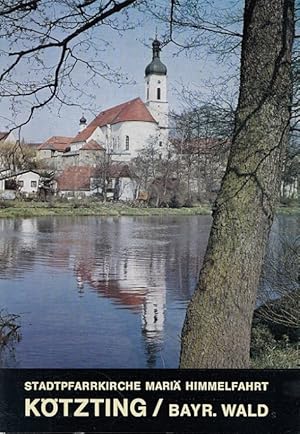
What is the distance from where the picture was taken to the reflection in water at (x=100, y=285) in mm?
1835

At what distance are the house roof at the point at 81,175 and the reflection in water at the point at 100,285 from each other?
142 mm

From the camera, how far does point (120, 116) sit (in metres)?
2.05

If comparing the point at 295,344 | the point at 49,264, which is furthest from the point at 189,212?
the point at 295,344

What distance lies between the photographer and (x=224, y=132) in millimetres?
2086

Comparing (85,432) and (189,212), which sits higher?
(189,212)

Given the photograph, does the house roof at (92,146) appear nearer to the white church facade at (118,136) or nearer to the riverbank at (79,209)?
the white church facade at (118,136)

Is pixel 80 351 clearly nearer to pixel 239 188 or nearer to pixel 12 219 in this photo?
pixel 12 219

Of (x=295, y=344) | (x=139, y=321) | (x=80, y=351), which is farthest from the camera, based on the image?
(x=295, y=344)

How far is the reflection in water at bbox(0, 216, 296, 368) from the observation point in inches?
72.2

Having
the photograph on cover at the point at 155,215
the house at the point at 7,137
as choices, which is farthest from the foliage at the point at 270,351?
the house at the point at 7,137

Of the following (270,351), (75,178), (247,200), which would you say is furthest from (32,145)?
(270,351)

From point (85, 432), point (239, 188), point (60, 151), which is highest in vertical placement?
point (60, 151)

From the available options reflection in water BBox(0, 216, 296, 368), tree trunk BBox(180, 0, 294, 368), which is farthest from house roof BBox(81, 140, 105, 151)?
tree trunk BBox(180, 0, 294, 368)

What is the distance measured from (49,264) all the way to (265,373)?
0.91 m
